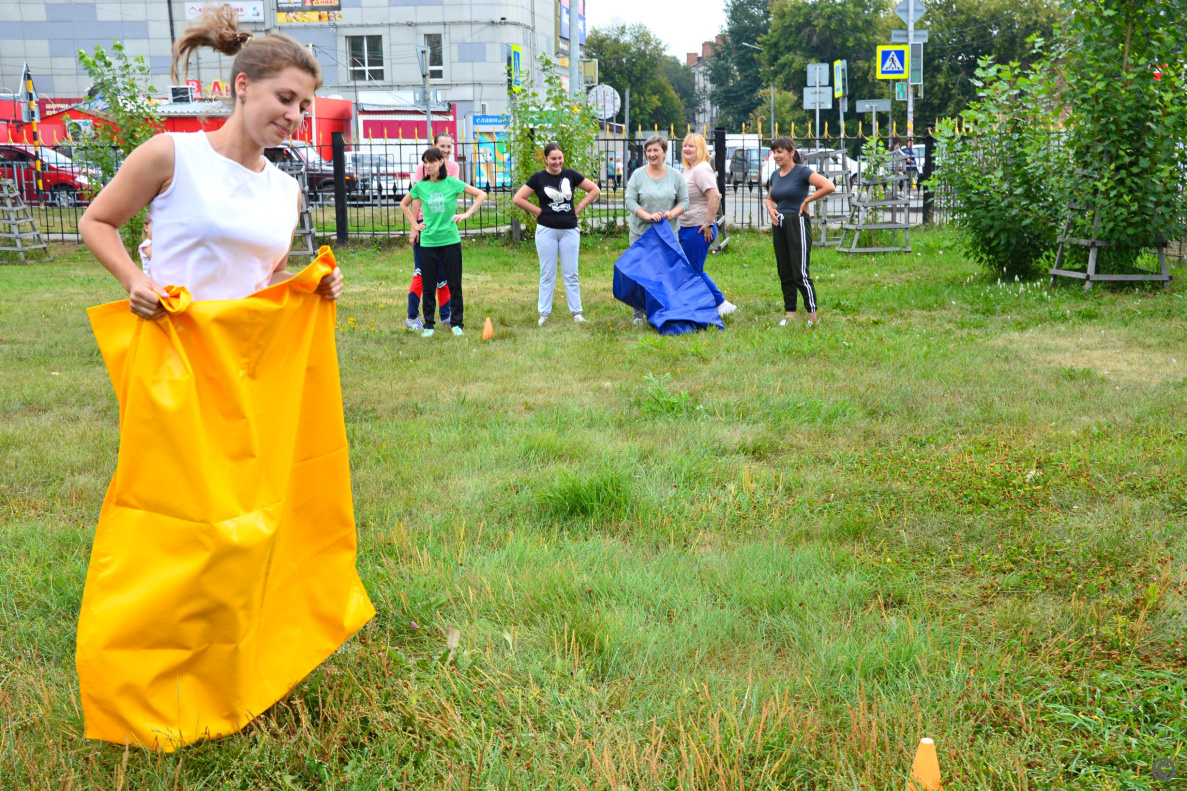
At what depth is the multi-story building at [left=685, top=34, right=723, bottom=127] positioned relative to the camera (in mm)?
108244

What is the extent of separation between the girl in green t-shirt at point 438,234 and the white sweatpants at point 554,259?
859 millimetres

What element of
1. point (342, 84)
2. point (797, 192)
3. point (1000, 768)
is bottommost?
point (1000, 768)

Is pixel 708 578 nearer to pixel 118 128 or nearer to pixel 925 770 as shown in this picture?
pixel 925 770

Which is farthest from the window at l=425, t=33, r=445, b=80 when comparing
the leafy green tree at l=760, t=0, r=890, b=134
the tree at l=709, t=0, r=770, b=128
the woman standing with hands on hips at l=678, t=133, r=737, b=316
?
the woman standing with hands on hips at l=678, t=133, r=737, b=316

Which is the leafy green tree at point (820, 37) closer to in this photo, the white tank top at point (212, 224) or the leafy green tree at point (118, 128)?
the leafy green tree at point (118, 128)

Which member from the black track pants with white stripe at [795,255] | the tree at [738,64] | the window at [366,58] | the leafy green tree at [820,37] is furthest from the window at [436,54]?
the black track pants with white stripe at [795,255]

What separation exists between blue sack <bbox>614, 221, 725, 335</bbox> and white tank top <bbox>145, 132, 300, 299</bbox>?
6944 millimetres

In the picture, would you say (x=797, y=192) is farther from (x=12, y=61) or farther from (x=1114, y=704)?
(x=12, y=61)

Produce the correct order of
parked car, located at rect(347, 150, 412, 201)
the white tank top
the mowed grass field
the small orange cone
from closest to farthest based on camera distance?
1. the small orange cone
2. the mowed grass field
3. the white tank top
4. parked car, located at rect(347, 150, 412, 201)

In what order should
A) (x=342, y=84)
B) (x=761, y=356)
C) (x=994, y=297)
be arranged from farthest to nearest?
(x=342, y=84) → (x=994, y=297) → (x=761, y=356)

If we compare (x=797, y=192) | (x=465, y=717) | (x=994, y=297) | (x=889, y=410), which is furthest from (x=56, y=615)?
(x=994, y=297)

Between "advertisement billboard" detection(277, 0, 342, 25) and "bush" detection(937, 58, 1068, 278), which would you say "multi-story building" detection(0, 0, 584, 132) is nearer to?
"advertisement billboard" detection(277, 0, 342, 25)

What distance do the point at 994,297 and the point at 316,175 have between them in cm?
2115

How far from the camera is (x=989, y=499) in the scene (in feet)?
15.6
